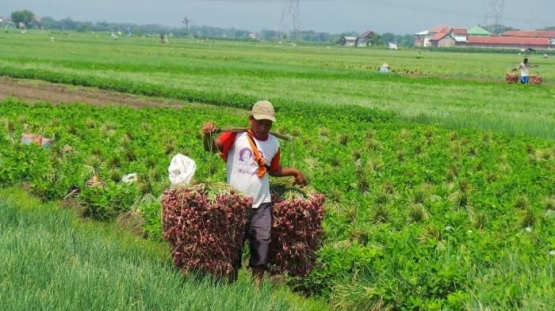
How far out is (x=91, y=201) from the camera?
9.39m

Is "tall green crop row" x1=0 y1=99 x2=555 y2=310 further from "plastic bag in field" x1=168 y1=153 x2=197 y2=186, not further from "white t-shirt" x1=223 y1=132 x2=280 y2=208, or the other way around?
"plastic bag in field" x1=168 y1=153 x2=197 y2=186

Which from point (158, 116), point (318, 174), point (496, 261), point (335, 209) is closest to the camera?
point (496, 261)

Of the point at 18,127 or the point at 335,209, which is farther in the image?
the point at 18,127

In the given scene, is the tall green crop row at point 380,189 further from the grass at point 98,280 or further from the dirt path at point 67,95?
the dirt path at point 67,95

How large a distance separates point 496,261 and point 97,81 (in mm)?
26826

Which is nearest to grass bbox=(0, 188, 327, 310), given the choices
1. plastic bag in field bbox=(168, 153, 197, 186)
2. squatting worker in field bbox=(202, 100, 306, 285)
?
squatting worker in field bbox=(202, 100, 306, 285)

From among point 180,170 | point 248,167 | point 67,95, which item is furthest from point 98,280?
point 67,95

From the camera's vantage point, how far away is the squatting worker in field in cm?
647

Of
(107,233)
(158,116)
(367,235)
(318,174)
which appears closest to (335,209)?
(367,235)

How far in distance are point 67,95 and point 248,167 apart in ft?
72.6

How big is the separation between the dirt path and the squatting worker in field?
61.4 ft

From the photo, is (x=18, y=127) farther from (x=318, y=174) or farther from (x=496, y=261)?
(x=496, y=261)

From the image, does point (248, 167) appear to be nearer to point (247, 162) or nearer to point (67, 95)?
point (247, 162)

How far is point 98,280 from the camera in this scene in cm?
536
